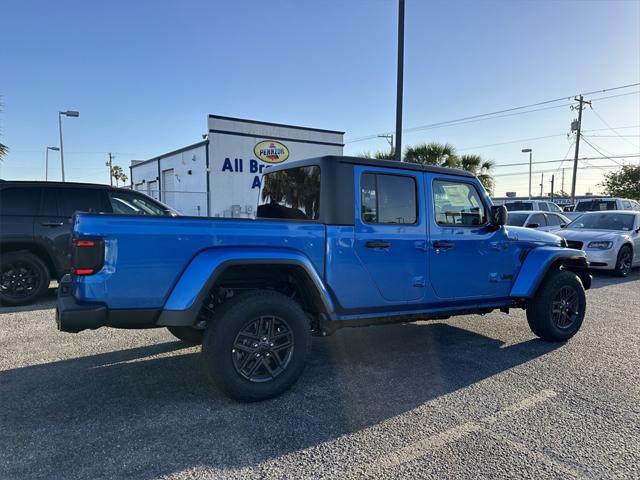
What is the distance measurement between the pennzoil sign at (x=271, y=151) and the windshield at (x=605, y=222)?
37.2 ft

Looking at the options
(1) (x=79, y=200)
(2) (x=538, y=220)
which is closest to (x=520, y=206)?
(2) (x=538, y=220)

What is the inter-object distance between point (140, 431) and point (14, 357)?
2332 millimetres

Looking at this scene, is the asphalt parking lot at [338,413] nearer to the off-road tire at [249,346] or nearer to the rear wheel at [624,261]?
the off-road tire at [249,346]

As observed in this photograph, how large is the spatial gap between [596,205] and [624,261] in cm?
962

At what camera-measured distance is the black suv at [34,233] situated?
20.7ft

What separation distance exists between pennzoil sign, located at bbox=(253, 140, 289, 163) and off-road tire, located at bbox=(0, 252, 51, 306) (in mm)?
12103

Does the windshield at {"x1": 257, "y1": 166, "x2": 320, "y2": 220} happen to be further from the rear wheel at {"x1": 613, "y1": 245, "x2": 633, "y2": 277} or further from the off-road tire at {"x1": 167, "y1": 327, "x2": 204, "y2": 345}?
the rear wheel at {"x1": 613, "y1": 245, "x2": 633, "y2": 277}

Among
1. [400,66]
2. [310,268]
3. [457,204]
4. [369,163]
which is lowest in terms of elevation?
[310,268]

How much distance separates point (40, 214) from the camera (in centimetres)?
651

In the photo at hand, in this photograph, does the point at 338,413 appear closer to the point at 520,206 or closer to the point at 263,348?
the point at 263,348

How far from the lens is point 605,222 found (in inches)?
429

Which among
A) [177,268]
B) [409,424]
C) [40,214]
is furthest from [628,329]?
[40,214]

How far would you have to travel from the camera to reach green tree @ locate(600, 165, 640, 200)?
4378 cm

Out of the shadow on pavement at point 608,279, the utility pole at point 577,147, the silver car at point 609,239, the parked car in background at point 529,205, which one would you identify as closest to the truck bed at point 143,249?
the shadow on pavement at point 608,279
